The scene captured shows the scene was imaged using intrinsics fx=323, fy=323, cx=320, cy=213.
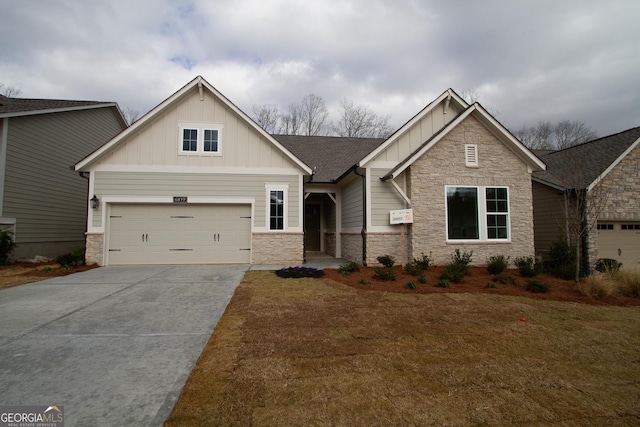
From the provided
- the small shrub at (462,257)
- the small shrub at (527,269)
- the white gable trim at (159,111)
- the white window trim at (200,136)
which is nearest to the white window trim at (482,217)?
the small shrub at (462,257)

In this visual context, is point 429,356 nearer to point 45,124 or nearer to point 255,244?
point 255,244

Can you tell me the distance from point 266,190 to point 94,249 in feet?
19.8

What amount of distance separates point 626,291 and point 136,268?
43.7 feet

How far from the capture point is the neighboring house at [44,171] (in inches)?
471

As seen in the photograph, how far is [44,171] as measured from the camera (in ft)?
43.7

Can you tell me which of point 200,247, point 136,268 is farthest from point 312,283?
point 136,268

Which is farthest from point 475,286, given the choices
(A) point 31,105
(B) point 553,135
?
(B) point 553,135

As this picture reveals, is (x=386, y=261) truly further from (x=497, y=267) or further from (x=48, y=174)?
(x=48, y=174)

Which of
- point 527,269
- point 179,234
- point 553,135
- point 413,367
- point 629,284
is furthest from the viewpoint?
point 553,135

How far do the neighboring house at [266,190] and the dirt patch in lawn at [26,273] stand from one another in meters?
1.08

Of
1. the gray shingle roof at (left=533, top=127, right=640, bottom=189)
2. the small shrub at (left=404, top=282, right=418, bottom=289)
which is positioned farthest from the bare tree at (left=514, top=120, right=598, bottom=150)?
the small shrub at (left=404, top=282, right=418, bottom=289)

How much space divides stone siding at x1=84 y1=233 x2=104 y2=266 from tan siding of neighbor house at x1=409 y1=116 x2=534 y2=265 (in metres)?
10.4

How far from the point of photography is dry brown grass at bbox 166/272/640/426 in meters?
2.72

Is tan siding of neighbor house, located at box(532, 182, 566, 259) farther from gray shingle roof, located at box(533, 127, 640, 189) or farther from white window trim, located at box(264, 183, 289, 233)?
white window trim, located at box(264, 183, 289, 233)
